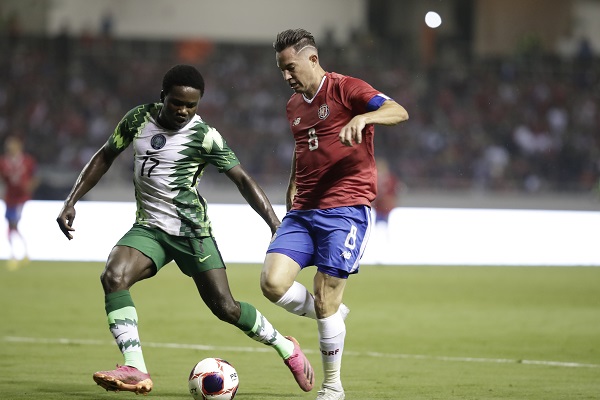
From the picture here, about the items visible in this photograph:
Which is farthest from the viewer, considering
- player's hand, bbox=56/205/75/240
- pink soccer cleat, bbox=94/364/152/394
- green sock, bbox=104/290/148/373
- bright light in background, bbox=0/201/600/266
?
bright light in background, bbox=0/201/600/266

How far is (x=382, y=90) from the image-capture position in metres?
29.8

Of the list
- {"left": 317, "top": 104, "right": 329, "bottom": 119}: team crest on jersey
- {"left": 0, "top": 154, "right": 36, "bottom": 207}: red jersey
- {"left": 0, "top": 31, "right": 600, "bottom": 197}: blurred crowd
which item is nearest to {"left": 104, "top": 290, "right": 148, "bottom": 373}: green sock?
{"left": 317, "top": 104, "right": 329, "bottom": 119}: team crest on jersey

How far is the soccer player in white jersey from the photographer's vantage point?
251 inches

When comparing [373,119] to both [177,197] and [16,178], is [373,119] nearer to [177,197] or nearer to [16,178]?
[177,197]

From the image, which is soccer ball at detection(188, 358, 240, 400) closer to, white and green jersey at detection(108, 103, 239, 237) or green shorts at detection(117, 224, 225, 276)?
green shorts at detection(117, 224, 225, 276)

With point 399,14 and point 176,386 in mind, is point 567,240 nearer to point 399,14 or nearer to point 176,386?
point 399,14

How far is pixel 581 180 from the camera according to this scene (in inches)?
1000

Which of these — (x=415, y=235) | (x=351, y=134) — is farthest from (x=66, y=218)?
(x=415, y=235)

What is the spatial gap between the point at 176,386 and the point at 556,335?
5160 mm

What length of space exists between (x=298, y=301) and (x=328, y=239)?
22.3 inches

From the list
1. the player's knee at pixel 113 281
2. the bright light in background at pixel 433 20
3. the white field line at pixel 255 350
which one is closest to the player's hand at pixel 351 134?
the player's knee at pixel 113 281

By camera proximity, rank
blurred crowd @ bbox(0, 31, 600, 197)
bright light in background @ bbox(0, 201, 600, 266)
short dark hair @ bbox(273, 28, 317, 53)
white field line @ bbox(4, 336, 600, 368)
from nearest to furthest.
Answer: short dark hair @ bbox(273, 28, 317, 53)
white field line @ bbox(4, 336, 600, 368)
bright light in background @ bbox(0, 201, 600, 266)
blurred crowd @ bbox(0, 31, 600, 197)

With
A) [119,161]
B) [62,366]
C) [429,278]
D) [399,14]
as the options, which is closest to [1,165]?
[119,161]

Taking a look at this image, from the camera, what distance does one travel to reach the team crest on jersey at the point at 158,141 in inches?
254
